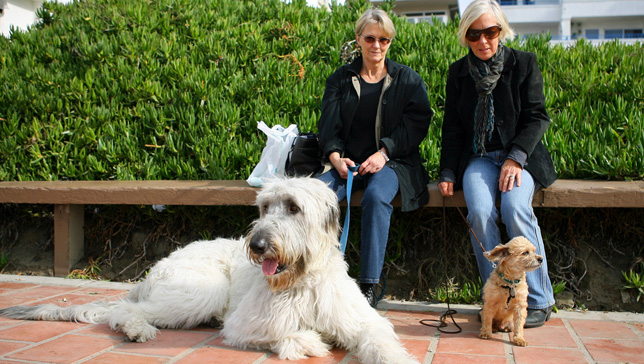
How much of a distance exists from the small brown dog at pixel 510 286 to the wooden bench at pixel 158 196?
1.02 m

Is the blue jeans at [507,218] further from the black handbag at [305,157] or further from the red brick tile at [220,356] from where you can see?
the red brick tile at [220,356]

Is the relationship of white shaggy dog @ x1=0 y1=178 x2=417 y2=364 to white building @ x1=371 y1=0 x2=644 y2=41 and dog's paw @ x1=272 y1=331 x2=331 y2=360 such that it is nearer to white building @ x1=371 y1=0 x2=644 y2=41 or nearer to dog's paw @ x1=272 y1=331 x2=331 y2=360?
dog's paw @ x1=272 y1=331 x2=331 y2=360

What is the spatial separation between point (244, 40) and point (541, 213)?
4.67 m

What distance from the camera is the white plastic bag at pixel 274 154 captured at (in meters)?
5.08

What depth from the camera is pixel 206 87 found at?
6.87m

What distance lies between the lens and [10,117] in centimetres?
717

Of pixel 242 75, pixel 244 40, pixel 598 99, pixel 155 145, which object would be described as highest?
pixel 244 40

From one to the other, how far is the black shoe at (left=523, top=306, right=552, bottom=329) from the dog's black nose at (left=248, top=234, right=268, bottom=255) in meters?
2.16

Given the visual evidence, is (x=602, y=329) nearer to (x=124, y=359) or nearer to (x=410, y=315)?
(x=410, y=315)

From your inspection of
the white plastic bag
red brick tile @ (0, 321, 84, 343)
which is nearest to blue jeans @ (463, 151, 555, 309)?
the white plastic bag

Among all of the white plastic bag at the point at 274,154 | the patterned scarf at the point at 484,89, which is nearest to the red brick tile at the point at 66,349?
the white plastic bag at the point at 274,154

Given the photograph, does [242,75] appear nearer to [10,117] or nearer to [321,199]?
[10,117]

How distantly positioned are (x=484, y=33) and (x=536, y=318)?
2239mm

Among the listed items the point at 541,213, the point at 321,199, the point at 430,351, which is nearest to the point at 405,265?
the point at 541,213
